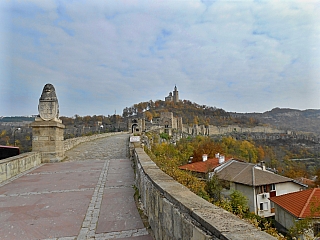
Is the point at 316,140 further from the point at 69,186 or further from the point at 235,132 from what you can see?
the point at 69,186

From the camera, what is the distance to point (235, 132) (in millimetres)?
106875

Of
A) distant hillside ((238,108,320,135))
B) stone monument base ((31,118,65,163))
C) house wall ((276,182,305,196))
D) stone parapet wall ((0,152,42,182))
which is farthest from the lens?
distant hillside ((238,108,320,135))

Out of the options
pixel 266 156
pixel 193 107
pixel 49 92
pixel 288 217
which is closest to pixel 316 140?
pixel 266 156

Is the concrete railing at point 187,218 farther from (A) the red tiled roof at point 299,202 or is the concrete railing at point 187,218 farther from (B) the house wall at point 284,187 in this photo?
(B) the house wall at point 284,187

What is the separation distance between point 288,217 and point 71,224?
61.9ft

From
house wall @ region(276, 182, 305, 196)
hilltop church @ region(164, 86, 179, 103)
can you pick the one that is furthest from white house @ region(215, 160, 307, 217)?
hilltop church @ region(164, 86, 179, 103)

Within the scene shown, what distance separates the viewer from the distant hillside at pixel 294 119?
77.9 metres

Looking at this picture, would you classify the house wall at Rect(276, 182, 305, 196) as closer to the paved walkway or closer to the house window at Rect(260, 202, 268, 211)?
the house window at Rect(260, 202, 268, 211)

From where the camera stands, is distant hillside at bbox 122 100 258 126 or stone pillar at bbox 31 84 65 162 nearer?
stone pillar at bbox 31 84 65 162

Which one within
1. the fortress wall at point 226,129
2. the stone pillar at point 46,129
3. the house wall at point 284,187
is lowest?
the house wall at point 284,187

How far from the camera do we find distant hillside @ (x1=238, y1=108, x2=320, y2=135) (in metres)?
77.9

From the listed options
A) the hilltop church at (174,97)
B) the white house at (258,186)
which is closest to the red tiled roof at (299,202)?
the white house at (258,186)

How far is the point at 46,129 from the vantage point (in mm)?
8820

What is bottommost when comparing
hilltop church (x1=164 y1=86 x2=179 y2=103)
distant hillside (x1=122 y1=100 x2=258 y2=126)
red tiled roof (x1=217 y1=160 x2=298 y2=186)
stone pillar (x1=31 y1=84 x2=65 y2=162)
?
red tiled roof (x1=217 y1=160 x2=298 y2=186)
